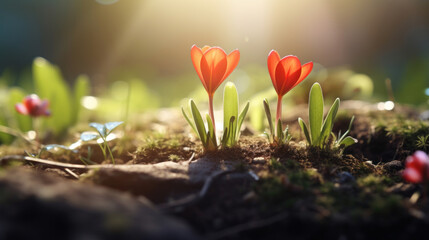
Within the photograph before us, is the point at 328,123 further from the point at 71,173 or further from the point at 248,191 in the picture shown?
the point at 71,173

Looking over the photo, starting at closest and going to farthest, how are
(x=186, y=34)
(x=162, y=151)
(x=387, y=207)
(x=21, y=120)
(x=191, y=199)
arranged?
(x=387, y=207)
(x=191, y=199)
(x=162, y=151)
(x=21, y=120)
(x=186, y=34)

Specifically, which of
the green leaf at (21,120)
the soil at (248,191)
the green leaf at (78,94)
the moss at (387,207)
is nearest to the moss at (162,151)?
the soil at (248,191)

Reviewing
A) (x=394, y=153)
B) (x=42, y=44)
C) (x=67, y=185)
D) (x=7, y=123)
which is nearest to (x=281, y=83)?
(x=394, y=153)

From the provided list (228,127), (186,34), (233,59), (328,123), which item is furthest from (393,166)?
(186,34)

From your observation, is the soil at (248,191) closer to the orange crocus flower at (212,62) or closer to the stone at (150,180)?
the stone at (150,180)

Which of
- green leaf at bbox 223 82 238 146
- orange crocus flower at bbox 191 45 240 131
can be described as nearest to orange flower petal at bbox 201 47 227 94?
orange crocus flower at bbox 191 45 240 131
